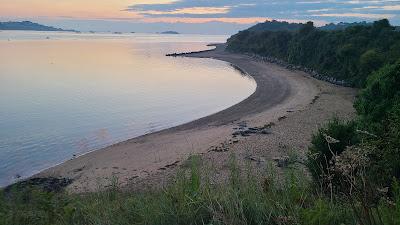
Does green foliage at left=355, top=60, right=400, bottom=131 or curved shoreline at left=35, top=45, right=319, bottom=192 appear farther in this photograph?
curved shoreline at left=35, top=45, right=319, bottom=192

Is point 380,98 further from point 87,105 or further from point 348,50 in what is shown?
point 348,50

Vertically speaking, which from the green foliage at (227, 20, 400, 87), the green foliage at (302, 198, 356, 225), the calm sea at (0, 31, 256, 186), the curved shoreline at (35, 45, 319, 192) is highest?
the green foliage at (302, 198, 356, 225)

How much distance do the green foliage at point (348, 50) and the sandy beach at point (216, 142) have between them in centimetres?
558

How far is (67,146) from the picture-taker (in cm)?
2664

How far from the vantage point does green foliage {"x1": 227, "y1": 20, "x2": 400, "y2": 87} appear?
45356 millimetres

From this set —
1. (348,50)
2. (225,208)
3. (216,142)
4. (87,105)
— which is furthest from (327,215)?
(348,50)

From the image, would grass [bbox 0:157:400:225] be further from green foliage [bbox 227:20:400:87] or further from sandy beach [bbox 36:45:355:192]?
green foliage [bbox 227:20:400:87]

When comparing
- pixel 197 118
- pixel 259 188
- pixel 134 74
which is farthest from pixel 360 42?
pixel 259 188

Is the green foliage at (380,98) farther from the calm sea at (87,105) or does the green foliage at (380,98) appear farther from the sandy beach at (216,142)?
the calm sea at (87,105)

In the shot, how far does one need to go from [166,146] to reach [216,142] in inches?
121

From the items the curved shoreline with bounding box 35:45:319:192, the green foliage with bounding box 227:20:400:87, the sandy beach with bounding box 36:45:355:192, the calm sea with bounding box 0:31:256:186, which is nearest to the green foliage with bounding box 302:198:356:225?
the curved shoreline with bounding box 35:45:319:192

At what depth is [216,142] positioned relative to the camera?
990 inches

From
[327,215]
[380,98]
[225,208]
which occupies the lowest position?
[380,98]

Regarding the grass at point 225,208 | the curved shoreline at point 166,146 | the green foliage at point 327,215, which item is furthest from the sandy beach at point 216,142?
the green foliage at point 327,215
